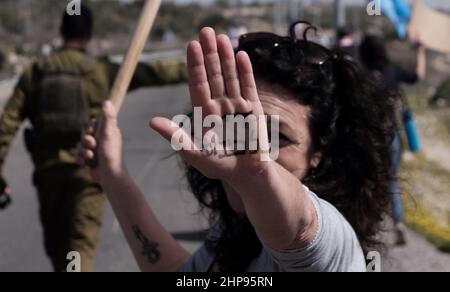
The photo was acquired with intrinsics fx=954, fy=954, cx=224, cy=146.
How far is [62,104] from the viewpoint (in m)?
4.64

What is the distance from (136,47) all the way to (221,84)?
999 mm

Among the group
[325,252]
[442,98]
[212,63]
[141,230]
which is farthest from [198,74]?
[442,98]

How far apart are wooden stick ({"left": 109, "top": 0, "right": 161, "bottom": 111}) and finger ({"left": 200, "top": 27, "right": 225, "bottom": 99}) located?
2.78 ft

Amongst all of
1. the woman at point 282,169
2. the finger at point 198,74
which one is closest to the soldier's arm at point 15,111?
the woman at point 282,169

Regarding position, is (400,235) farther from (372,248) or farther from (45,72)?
(372,248)

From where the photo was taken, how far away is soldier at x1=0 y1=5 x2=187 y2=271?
15.0 feet

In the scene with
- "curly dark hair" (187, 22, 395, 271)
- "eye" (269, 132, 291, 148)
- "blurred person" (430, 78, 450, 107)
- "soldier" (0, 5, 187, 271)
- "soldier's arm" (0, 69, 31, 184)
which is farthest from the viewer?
"blurred person" (430, 78, 450, 107)

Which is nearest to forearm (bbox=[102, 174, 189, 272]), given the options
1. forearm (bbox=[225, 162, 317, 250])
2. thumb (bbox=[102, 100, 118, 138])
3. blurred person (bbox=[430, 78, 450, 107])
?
thumb (bbox=[102, 100, 118, 138])

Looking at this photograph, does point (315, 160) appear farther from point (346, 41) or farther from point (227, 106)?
point (346, 41)

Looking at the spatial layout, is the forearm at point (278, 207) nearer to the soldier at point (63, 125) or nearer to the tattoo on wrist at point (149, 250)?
the tattoo on wrist at point (149, 250)

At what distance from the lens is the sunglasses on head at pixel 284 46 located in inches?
85.3

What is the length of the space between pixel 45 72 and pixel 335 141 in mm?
2799

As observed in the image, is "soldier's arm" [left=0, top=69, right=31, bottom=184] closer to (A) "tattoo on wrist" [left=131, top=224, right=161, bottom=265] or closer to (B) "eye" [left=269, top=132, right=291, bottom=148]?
(A) "tattoo on wrist" [left=131, top=224, right=161, bottom=265]

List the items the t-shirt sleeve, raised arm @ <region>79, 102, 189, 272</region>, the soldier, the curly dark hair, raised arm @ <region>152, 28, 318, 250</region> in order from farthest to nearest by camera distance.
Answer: the soldier < raised arm @ <region>79, 102, 189, 272</region> < the curly dark hair < the t-shirt sleeve < raised arm @ <region>152, 28, 318, 250</region>
